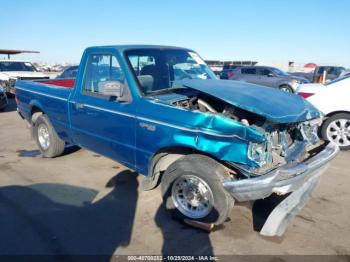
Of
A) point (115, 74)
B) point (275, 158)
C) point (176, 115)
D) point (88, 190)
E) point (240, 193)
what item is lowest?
point (88, 190)

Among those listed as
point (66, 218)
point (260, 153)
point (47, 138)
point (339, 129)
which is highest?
point (260, 153)

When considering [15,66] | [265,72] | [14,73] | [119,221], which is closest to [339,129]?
[119,221]

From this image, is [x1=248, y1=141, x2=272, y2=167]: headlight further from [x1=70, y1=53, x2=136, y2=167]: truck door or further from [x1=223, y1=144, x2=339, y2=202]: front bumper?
[x1=70, y1=53, x2=136, y2=167]: truck door

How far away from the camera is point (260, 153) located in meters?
3.30

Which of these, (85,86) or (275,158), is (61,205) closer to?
(85,86)

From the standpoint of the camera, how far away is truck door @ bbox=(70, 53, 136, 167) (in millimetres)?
4070

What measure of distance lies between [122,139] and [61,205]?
1.19 m

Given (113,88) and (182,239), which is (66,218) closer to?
(182,239)

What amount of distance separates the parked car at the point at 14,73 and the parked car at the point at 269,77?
437 inches

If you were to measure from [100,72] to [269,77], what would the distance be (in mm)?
15251

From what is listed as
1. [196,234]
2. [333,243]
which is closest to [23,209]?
[196,234]

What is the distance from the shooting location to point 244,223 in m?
3.81

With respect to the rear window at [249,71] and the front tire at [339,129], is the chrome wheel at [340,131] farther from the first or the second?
the rear window at [249,71]

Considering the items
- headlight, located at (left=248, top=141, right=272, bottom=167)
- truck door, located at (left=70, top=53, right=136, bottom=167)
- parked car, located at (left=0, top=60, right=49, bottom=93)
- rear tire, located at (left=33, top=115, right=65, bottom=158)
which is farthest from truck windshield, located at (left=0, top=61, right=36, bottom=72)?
headlight, located at (left=248, top=141, right=272, bottom=167)
